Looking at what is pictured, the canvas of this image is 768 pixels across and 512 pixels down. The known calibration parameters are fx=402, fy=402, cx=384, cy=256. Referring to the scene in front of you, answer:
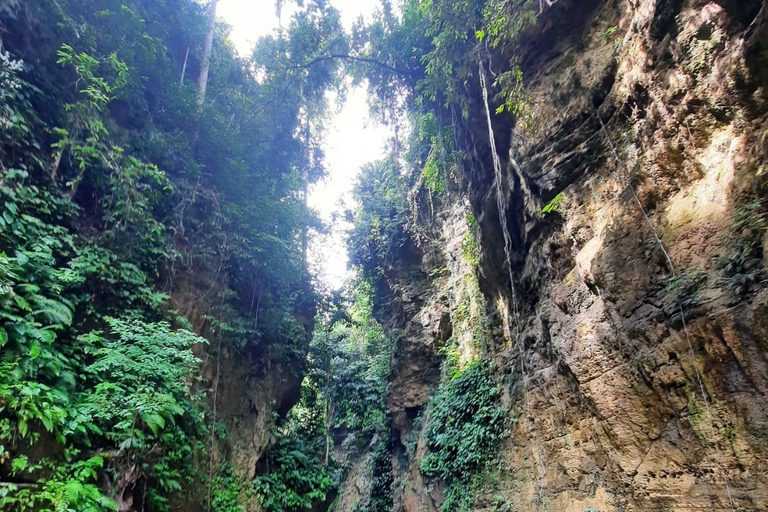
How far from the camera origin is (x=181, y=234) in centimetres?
861

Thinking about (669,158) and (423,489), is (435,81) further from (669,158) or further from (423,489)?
(423,489)

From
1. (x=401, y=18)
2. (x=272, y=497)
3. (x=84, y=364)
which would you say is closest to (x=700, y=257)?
(x=84, y=364)

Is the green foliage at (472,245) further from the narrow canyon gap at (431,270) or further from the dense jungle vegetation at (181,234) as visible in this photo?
the dense jungle vegetation at (181,234)

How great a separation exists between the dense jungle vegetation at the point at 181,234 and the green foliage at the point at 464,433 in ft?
0.16

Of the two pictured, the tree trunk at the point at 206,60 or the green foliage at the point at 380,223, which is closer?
the tree trunk at the point at 206,60

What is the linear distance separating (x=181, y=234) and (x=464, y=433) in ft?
24.1

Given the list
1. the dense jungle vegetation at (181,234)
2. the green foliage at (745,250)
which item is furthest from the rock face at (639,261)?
the dense jungle vegetation at (181,234)

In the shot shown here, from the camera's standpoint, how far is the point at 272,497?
27.3 ft

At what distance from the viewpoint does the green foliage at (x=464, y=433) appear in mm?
7742

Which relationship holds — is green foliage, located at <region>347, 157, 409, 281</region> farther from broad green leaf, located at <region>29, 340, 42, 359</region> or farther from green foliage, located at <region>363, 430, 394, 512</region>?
broad green leaf, located at <region>29, 340, 42, 359</region>

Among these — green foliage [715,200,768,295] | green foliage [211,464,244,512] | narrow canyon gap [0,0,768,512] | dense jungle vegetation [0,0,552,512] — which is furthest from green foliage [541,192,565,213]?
green foliage [211,464,244,512]

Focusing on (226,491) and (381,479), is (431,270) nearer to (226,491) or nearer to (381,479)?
(381,479)

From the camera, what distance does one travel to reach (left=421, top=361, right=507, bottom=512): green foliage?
25.4 feet

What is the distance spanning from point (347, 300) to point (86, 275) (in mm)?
7997
